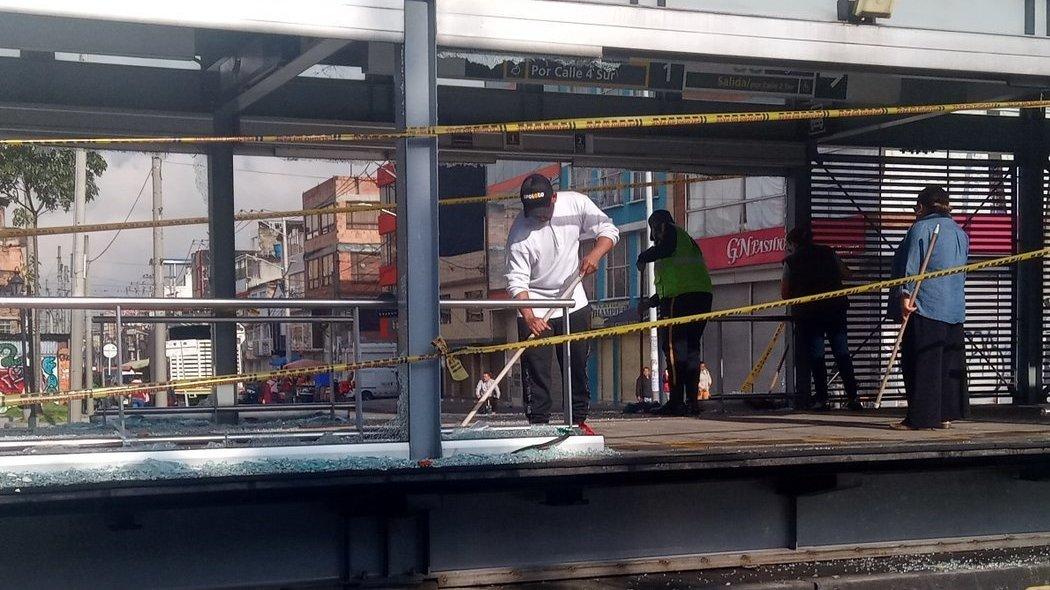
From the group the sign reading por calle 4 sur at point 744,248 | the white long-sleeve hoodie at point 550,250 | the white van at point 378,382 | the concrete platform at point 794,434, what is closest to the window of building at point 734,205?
the sign reading por calle 4 sur at point 744,248

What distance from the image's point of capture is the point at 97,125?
28.0ft

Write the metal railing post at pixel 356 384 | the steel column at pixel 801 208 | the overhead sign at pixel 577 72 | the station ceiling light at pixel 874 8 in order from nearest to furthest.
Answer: the metal railing post at pixel 356 384, the station ceiling light at pixel 874 8, the overhead sign at pixel 577 72, the steel column at pixel 801 208

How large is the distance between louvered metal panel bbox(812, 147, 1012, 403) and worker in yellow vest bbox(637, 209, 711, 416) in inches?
61.5

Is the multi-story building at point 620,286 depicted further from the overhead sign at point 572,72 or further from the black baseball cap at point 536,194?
the black baseball cap at point 536,194

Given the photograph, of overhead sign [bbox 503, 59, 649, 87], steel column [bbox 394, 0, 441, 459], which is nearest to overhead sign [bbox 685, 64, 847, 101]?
overhead sign [bbox 503, 59, 649, 87]

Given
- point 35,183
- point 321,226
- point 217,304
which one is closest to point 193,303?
point 217,304

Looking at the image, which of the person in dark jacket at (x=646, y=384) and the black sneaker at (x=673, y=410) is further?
the person in dark jacket at (x=646, y=384)

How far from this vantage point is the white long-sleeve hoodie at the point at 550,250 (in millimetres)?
7332

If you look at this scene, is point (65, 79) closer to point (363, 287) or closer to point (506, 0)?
point (506, 0)

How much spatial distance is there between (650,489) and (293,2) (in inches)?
117

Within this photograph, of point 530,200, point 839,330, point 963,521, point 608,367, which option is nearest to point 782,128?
point 839,330

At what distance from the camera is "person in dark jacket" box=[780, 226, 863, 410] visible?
1035 cm

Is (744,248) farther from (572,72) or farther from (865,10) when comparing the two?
(865,10)

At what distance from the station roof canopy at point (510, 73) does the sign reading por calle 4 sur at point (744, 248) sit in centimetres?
2053
